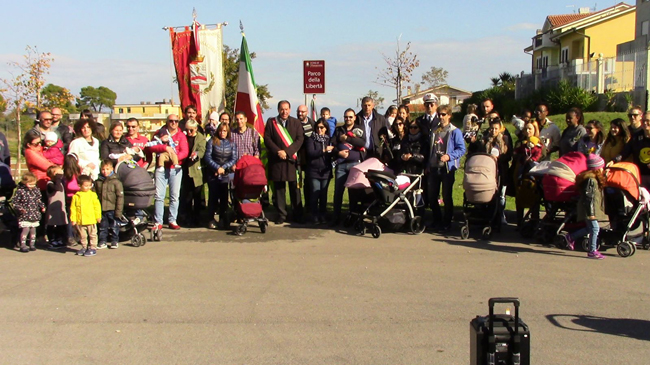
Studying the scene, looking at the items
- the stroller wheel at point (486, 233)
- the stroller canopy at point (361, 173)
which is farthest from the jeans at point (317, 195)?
the stroller wheel at point (486, 233)

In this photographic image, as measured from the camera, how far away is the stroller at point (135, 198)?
9.73 m

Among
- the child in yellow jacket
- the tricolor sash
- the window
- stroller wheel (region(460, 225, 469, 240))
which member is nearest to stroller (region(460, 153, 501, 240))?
stroller wheel (region(460, 225, 469, 240))

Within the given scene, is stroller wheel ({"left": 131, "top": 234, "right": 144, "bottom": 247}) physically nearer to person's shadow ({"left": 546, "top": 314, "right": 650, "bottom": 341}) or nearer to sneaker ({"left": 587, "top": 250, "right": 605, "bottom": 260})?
person's shadow ({"left": 546, "top": 314, "right": 650, "bottom": 341})

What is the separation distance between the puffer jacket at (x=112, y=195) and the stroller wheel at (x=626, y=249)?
6.94m

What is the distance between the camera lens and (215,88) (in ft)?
44.1

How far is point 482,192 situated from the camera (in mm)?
9898

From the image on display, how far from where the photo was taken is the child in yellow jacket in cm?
898

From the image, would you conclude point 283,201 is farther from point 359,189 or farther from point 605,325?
point 605,325

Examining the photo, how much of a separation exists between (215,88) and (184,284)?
22.4ft

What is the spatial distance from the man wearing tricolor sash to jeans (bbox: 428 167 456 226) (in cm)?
234

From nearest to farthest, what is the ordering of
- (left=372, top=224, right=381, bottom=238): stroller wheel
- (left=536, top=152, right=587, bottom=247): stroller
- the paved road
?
1. the paved road
2. (left=536, top=152, right=587, bottom=247): stroller
3. (left=372, top=224, right=381, bottom=238): stroller wheel

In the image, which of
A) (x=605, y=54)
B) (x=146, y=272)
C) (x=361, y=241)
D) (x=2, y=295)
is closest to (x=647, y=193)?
(x=361, y=241)

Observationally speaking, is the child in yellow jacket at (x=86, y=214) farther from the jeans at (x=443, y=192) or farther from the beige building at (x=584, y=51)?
the beige building at (x=584, y=51)

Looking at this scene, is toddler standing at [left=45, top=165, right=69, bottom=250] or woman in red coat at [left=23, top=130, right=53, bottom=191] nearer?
toddler standing at [left=45, top=165, right=69, bottom=250]
